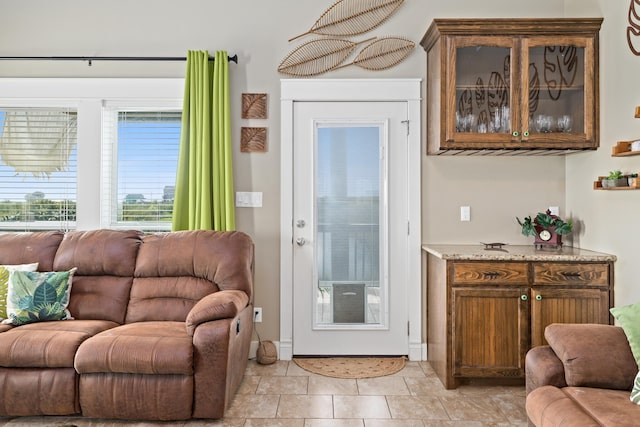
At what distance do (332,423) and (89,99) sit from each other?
2913mm

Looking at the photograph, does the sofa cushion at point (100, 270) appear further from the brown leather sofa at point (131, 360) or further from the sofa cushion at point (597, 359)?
the sofa cushion at point (597, 359)

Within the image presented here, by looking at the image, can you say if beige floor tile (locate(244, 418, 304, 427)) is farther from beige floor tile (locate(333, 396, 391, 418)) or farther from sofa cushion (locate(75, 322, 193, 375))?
sofa cushion (locate(75, 322, 193, 375))

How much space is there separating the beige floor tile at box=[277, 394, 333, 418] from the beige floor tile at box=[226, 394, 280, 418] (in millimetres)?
46

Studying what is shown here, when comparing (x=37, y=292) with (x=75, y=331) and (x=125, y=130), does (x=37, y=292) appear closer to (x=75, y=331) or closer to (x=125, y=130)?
(x=75, y=331)

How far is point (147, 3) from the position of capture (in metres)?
3.57

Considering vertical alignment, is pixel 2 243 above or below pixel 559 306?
above

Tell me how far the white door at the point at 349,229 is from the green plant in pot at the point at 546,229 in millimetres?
863

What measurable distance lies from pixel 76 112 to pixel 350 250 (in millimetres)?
2388

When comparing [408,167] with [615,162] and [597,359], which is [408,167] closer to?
[615,162]

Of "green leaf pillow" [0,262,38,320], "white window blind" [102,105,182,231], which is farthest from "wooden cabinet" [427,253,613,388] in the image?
"green leaf pillow" [0,262,38,320]

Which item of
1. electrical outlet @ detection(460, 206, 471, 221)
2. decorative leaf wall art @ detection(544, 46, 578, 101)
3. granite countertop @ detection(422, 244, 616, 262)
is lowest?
granite countertop @ detection(422, 244, 616, 262)

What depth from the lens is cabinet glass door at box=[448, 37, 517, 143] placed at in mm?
3107

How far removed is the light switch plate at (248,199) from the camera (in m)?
3.56

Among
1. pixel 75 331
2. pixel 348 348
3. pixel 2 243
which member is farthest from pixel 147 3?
pixel 348 348
